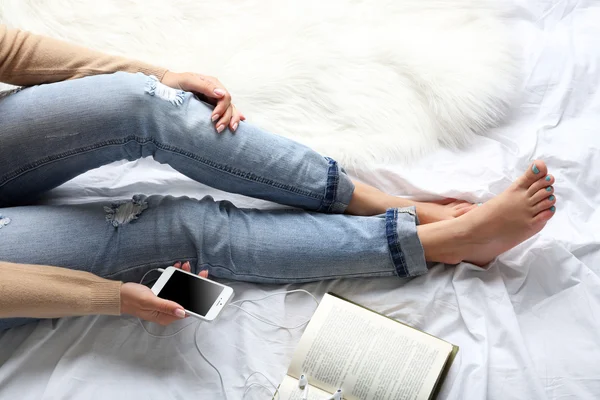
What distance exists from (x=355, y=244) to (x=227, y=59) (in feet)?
1.62

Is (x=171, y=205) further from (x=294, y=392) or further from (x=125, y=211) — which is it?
(x=294, y=392)

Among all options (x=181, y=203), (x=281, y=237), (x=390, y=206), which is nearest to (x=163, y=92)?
(x=181, y=203)

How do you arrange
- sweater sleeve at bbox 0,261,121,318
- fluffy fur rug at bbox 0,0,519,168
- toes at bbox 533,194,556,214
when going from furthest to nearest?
fluffy fur rug at bbox 0,0,519,168, toes at bbox 533,194,556,214, sweater sleeve at bbox 0,261,121,318

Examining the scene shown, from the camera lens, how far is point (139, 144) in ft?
3.20

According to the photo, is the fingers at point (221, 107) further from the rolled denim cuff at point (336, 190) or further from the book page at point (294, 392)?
the book page at point (294, 392)

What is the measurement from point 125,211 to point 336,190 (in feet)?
1.15

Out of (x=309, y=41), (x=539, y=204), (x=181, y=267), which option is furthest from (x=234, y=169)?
(x=539, y=204)

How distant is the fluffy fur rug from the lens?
113 cm

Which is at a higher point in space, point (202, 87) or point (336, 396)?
point (202, 87)

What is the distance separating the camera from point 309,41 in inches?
48.6

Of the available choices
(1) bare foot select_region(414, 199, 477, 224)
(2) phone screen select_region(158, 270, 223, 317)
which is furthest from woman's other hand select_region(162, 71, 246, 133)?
(1) bare foot select_region(414, 199, 477, 224)

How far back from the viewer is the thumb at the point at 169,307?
0.91 metres

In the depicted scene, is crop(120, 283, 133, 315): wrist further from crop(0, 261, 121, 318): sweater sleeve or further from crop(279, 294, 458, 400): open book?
crop(279, 294, 458, 400): open book

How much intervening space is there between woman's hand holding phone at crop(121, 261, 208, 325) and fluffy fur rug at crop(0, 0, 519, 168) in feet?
1.33
